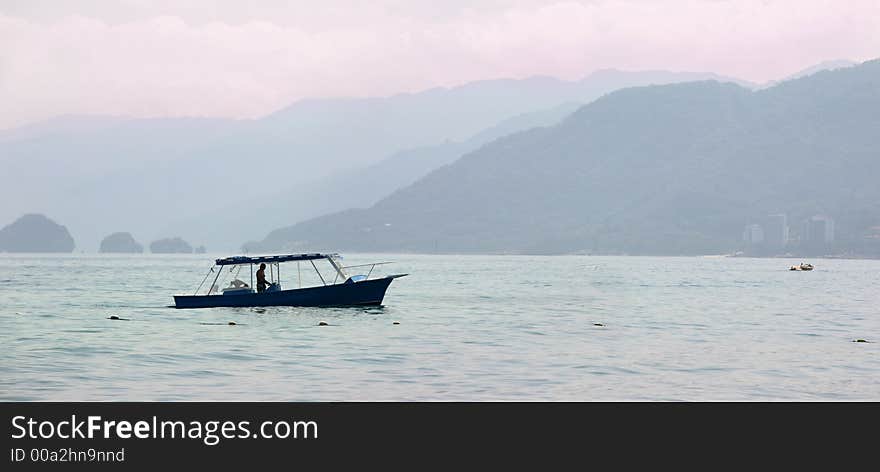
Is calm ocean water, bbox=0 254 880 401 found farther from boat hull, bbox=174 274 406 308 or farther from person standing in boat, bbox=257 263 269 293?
person standing in boat, bbox=257 263 269 293

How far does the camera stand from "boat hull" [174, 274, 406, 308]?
7388cm

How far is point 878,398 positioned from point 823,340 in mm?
24230

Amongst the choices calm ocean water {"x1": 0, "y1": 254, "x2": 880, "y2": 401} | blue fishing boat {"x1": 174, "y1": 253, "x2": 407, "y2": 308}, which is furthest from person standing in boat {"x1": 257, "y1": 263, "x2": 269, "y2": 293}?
calm ocean water {"x1": 0, "y1": 254, "x2": 880, "y2": 401}

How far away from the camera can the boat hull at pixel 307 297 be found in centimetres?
7388

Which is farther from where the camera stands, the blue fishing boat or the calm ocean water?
the blue fishing boat

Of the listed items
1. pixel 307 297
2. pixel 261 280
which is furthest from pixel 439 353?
pixel 261 280

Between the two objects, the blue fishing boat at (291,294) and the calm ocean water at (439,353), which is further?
the blue fishing boat at (291,294)

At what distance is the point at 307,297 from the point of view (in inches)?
2916

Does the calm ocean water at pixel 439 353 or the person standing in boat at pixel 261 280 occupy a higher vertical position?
the person standing in boat at pixel 261 280

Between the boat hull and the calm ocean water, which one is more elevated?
the boat hull

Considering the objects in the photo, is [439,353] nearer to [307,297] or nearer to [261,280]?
[307,297]

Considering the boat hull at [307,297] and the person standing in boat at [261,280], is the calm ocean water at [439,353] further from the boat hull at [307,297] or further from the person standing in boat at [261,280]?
the person standing in boat at [261,280]

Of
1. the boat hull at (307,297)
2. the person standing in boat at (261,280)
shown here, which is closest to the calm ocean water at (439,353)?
the boat hull at (307,297)
